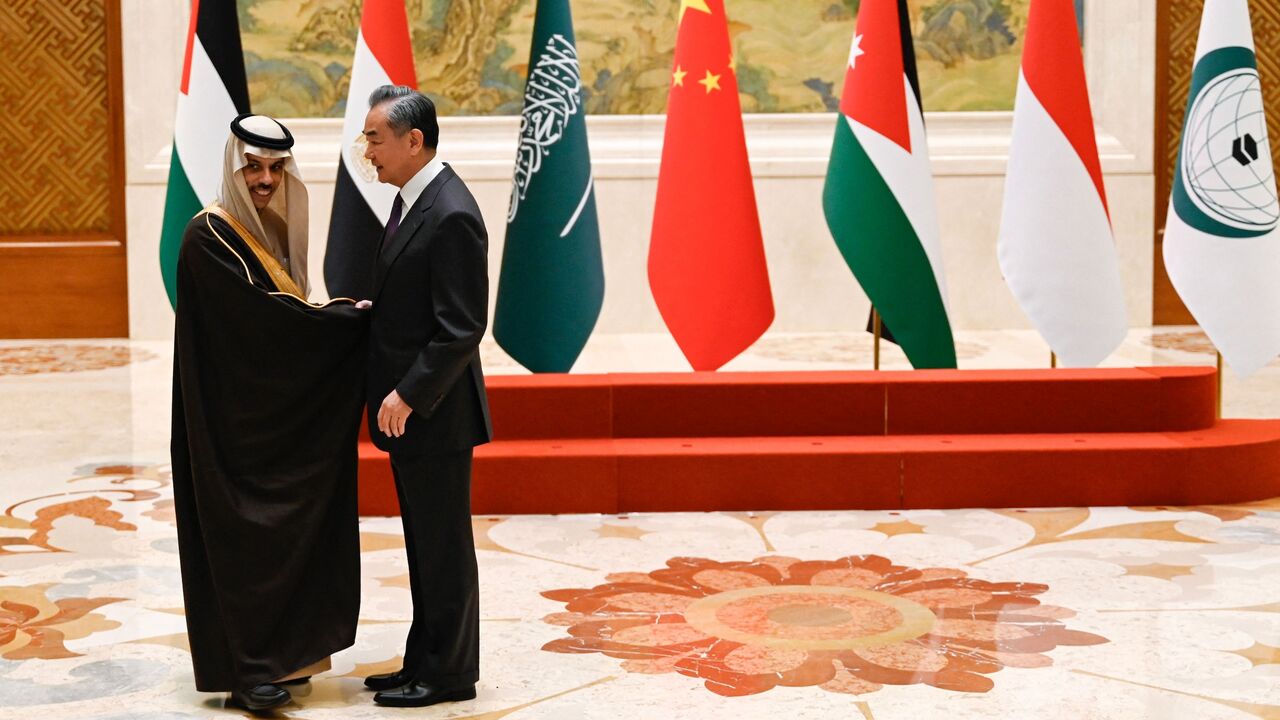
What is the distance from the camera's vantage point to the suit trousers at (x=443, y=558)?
346cm

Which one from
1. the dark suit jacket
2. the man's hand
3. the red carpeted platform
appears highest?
the dark suit jacket

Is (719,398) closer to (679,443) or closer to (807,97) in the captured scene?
(679,443)

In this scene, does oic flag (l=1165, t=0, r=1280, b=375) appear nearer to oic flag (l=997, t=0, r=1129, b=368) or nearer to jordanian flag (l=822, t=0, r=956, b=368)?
oic flag (l=997, t=0, r=1129, b=368)

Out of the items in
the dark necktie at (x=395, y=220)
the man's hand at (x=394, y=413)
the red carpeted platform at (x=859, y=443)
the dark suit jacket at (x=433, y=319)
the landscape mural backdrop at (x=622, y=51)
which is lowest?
the red carpeted platform at (x=859, y=443)

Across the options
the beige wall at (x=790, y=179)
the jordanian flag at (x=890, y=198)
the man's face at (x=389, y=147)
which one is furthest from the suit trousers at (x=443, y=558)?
the beige wall at (x=790, y=179)

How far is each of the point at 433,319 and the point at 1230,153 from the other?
3.94m

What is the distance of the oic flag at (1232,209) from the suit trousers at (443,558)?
370 centimetres

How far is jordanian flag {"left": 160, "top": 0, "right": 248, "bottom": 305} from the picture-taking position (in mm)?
6715

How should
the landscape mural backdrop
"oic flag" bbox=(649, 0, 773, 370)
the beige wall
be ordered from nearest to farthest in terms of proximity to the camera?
1. "oic flag" bbox=(649, 0, 773, 370)
2. the beige wall
3. the landscape mural backdrop

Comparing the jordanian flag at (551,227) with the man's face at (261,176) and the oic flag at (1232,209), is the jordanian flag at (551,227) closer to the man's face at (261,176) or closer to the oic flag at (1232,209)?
the oic flag at (1232,209)

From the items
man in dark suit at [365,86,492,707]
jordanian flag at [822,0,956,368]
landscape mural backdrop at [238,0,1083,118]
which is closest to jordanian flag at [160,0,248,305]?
jordanian flag at [822,0,956,368]

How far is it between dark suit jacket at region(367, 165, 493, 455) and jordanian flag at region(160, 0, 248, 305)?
11.8 ft

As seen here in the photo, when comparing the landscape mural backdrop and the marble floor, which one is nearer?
the marble floor

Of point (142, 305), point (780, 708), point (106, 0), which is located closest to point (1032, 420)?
point (780, 708)
